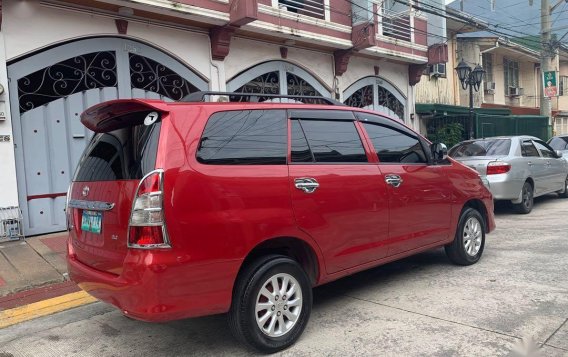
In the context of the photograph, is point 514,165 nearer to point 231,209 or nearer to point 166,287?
point 231,209

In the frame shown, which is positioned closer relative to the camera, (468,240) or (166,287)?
(166,287)

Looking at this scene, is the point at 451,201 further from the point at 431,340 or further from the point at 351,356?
the point at 351,356

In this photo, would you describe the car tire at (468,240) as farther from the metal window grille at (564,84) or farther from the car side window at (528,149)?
the metal window grille at (564,84)

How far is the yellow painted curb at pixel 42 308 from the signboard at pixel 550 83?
1857 centimetres

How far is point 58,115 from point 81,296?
13.1 ft

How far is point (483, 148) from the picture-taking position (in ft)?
31.2

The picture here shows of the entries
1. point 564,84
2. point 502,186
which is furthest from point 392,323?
point 564,84

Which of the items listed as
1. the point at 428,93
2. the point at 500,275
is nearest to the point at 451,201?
the point at 500,275

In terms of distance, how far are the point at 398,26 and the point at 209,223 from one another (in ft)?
42.3

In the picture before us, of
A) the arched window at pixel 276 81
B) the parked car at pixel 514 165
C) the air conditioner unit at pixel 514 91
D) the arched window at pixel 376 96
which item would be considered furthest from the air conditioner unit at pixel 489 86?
the parked car at pixel 514 165

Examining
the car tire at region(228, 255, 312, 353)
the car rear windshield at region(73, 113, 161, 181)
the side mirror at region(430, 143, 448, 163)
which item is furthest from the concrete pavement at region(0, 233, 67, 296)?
the side mirror at region(430, 143, 448, 163)

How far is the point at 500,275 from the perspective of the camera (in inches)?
206

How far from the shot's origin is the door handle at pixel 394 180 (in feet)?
14.6

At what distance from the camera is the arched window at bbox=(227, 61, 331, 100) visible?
10.9 metres
